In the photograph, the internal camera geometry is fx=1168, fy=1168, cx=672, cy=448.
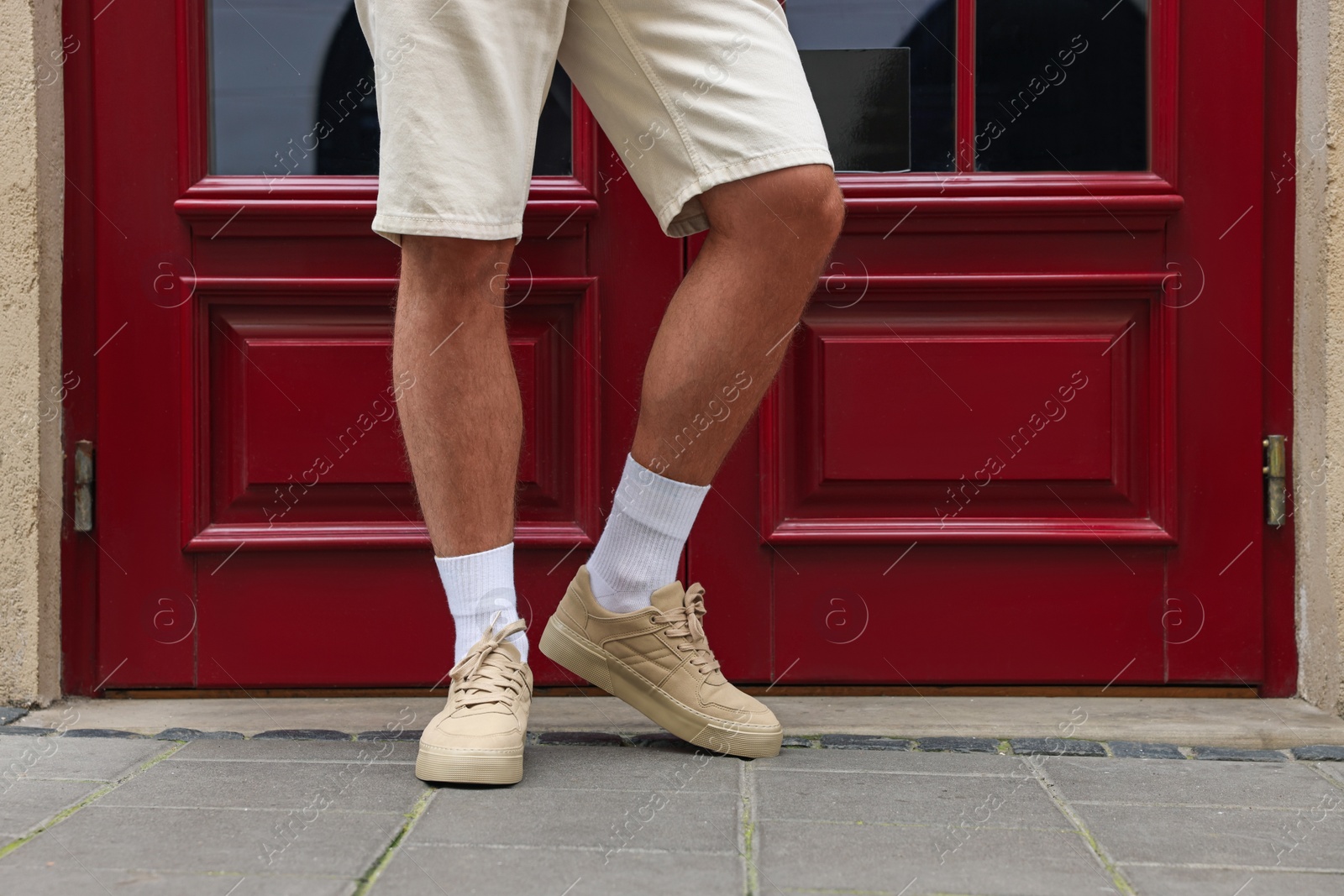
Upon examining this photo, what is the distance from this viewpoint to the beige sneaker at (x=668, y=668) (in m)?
1.50

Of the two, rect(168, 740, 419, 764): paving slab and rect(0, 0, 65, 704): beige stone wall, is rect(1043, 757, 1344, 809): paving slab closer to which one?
rect(168, 740, 419, 764): paving slab

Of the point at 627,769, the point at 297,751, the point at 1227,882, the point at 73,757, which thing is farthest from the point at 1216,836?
the point at 73,757

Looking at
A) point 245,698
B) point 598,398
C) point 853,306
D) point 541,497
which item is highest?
point 853,306

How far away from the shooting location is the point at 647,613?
1519 millimetres

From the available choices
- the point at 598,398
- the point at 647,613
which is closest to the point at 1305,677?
the point at 647,613

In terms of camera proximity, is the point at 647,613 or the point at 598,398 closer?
the point at 647,613

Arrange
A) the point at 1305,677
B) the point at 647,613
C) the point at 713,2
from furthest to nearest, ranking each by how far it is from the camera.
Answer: the point at 1305,677, the point at 647,613, the point at 713,2

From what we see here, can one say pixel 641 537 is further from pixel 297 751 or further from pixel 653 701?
pixel 297 751

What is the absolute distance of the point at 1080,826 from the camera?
1.24m

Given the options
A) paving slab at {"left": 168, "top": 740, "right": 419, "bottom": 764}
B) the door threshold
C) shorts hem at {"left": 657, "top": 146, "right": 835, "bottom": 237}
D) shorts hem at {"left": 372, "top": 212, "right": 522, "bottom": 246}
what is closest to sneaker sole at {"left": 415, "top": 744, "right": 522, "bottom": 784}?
paving slab at {"left": 168, "top": 740, "right": 419, "bottom": 764}

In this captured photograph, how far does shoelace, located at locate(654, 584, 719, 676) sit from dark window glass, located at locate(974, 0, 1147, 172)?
2.75 feet

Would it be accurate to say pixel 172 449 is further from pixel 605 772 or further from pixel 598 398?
pixel 605 772

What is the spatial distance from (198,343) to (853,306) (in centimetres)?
101

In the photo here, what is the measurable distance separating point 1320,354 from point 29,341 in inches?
74.8
